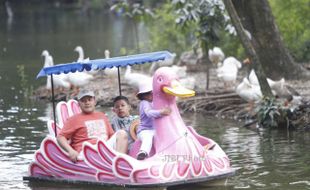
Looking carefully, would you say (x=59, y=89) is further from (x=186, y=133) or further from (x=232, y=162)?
(x=186, y=133)

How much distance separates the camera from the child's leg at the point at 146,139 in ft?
37.6

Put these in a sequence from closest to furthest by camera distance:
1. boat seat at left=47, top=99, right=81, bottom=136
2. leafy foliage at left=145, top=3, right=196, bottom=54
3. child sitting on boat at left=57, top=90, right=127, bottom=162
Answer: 1. child sitting on boat at left=57, top=90, right=127, bottom=162
2. boat seat at left=47, top=99, right=81, bottom=136
3. leafy foliage at left=145, top=3, right=196, bottom=54

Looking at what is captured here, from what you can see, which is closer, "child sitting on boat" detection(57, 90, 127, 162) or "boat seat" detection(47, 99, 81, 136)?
"child sitting on boat" detection(57, 90, 127, 162)

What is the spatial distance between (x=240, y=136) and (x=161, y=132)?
466 centimetres

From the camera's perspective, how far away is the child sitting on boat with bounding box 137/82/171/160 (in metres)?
11.4

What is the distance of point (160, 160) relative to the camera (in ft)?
36.6

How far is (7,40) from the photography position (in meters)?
42.7

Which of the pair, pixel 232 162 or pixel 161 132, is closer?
pixel 161 132

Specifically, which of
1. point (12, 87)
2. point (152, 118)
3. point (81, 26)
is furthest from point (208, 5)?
point (81, 26)

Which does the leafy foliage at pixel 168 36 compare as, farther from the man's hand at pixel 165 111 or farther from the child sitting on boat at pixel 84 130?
the man's hand at pixel 165 111

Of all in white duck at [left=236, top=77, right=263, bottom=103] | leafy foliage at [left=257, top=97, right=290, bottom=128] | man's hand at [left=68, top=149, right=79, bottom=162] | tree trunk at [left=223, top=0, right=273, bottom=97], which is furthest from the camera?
white duck at [left=236, top=77, right=263, bottom=103]

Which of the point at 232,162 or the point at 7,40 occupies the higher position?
the point at 7,40

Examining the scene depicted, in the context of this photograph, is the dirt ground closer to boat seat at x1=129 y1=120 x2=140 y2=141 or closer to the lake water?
the lake water

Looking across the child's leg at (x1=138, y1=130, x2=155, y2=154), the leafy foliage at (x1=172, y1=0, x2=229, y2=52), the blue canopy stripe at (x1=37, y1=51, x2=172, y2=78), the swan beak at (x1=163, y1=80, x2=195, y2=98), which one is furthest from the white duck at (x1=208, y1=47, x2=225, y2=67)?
the swan beak at (x1=163, y1=80, x2=195, y2=98)
